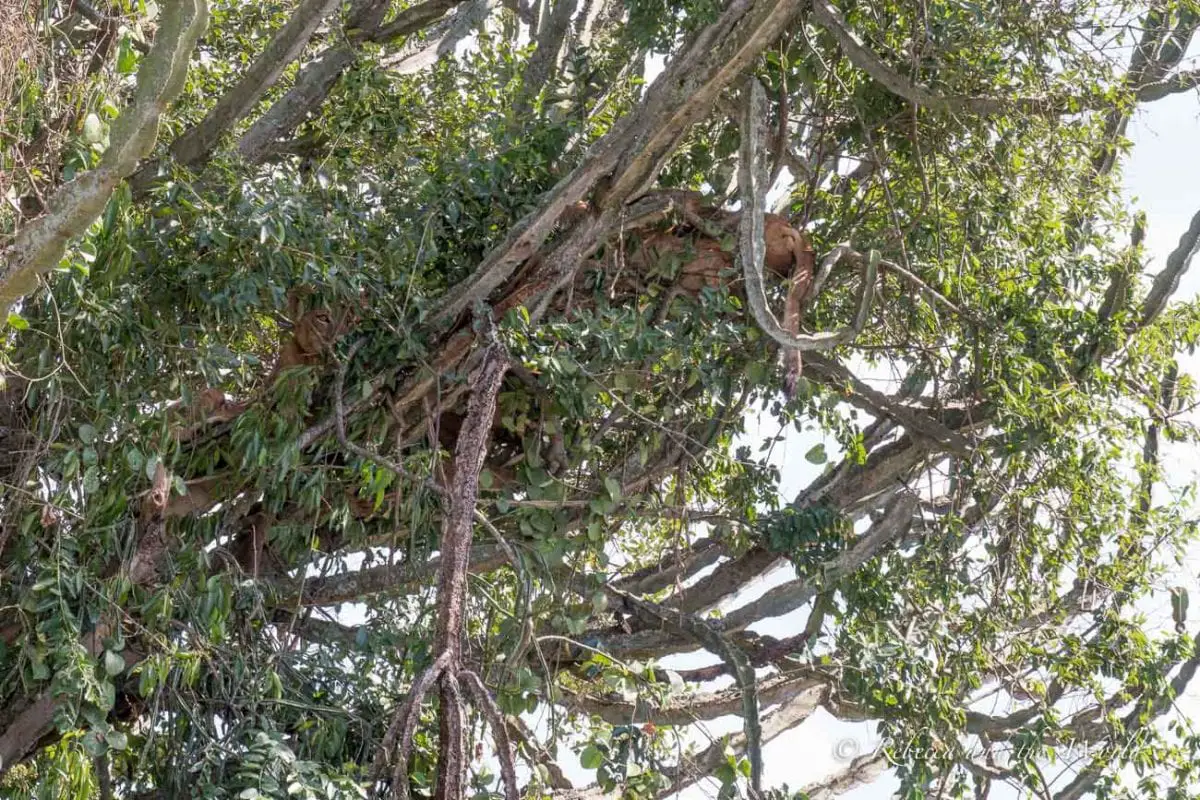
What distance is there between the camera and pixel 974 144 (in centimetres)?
491

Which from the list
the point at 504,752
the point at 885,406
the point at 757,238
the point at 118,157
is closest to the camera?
the point at 118,157

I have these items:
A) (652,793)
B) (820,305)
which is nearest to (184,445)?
(652,793)

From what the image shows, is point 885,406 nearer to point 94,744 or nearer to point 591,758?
point 591,758

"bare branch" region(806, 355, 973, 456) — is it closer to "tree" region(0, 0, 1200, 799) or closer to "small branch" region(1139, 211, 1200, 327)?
"tree" region(0, 0, 1200, 799)

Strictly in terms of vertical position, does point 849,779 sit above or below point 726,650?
below

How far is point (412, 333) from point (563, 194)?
66 cm

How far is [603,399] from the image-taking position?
485cm

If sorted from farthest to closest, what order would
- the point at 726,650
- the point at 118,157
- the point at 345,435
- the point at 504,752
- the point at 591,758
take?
1. the point at 726,650
2. the point at 345,435
3. the point at 591,758
4. the point at 504,752
5. the point at 118,157

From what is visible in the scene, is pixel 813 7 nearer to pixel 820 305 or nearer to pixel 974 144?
pixel 974 144

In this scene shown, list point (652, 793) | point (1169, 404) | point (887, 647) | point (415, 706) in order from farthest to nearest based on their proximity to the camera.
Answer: point (1169, 404) < point (887, 647) < point (652, 793) < point (415, 706)

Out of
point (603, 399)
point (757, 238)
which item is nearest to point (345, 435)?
point (603, 399)

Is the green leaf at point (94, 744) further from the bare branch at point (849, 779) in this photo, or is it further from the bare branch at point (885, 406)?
the bare branch at point (849, 779)

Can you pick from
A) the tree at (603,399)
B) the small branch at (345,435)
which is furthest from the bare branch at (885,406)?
the small branch at (345,435)

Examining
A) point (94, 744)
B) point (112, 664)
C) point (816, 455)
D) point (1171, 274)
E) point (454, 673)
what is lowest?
point (454, 673)
